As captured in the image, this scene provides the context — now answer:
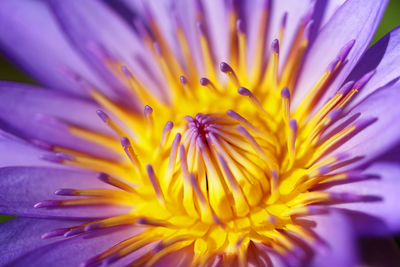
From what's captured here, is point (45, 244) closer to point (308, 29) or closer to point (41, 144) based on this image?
point (41, 144)

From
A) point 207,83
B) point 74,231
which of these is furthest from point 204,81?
point 74,231

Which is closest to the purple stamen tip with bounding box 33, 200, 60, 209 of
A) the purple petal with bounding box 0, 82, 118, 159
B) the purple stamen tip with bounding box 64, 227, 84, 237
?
the purple stamen tip with bounding box 64, 227, 84, 237

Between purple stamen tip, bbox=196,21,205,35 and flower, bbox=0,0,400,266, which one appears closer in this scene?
flower, bbox=0,0,400,266

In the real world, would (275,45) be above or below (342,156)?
above

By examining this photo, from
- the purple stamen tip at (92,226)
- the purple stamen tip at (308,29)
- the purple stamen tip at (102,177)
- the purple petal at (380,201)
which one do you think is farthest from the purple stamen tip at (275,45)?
the purple stamen tip at (92,226)

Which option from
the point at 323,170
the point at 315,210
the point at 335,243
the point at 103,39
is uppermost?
the point at 103,39

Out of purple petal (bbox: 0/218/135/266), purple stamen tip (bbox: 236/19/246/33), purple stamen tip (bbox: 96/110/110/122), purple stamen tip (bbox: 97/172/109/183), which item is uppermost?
purple stamen tip (bbox: 236/19/246/33)

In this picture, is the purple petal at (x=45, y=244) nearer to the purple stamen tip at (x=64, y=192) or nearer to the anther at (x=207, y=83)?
the purple stamen tip at (x=64, y=192)

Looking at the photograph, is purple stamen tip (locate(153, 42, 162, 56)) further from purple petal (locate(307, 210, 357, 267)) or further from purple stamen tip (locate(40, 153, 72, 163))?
purple petal (locate(307, 210, 357, 267))
